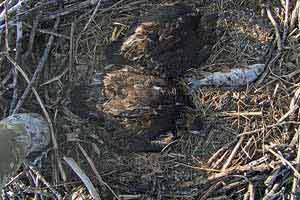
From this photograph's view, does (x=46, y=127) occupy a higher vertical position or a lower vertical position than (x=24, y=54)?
lower

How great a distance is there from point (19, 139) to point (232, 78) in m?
1.22

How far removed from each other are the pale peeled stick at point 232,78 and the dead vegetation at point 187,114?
0.04m

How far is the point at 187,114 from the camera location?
2814 mm

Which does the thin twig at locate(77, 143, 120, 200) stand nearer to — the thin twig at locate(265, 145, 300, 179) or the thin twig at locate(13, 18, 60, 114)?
the thin twig at locate(13, 18, 60, 114)

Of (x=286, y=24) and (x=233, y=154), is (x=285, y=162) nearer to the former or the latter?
(x=233, y=154)

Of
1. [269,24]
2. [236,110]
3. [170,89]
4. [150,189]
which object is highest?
[269,24]

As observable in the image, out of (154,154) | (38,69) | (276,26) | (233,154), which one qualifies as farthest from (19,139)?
→ (276,26)

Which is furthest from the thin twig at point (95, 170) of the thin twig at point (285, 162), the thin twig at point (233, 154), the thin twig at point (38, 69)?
Answer: the thin twig at point (285, 162)

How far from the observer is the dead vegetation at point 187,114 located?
271 centimetres

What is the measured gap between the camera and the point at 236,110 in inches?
111

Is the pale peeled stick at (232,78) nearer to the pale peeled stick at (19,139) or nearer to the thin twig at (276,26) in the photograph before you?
the thin twig at (276,26)

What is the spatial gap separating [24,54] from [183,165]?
113 centimetres

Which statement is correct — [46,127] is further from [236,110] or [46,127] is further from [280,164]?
[280,164]

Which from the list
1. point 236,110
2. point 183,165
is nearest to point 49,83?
point 183,165
